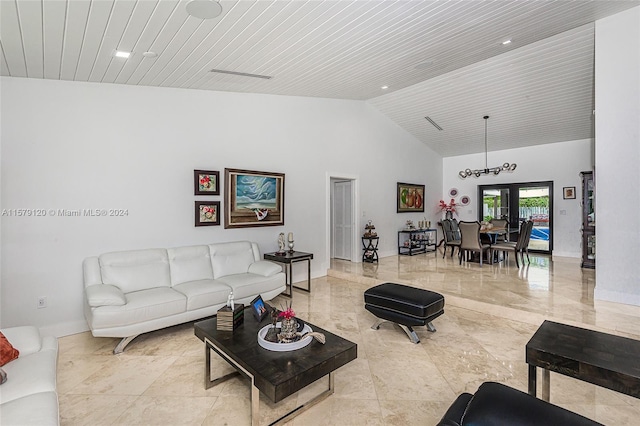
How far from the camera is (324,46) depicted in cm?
347

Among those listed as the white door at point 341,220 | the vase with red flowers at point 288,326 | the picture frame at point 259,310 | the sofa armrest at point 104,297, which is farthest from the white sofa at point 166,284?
the white door at point 341,220

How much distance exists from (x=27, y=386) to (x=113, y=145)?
2865mm

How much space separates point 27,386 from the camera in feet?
5.46

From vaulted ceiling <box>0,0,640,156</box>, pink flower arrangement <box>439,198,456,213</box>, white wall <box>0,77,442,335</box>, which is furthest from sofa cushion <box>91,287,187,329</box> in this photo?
pink flower arrangement <box>439,198,456,213</box>

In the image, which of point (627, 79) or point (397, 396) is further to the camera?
point (627, 79)

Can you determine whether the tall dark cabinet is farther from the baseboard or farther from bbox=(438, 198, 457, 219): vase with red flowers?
the baseboard

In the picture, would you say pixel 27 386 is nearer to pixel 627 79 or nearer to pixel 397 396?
pixel 397 396

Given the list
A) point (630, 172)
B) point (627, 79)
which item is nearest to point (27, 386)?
point (630, 172)

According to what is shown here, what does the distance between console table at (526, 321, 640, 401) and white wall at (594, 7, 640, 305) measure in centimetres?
258

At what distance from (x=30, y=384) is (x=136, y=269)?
2051 mm

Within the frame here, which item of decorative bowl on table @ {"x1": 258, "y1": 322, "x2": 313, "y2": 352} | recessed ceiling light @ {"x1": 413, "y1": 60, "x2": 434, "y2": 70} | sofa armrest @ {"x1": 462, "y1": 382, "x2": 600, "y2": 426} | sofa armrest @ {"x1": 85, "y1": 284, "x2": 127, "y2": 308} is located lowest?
decorative bowl on table @ {"x1": 258, "y1": 322, "x2": 313, "y2": 352}

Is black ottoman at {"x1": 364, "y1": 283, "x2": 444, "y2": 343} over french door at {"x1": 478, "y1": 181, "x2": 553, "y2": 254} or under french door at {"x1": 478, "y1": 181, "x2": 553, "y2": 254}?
under

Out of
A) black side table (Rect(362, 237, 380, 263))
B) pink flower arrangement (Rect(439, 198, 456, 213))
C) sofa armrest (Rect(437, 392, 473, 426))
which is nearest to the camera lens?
sofa armrest (Rect(437, 392, 473, 426))

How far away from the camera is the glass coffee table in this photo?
180cm
